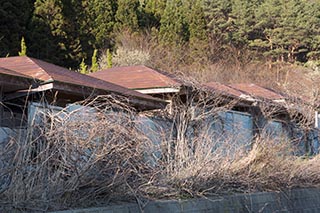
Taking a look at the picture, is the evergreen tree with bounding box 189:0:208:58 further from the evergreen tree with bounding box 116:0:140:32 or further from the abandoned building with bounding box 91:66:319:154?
the abandoned building with bounding box 91:66:319:154

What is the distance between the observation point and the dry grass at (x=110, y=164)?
25.0 ft

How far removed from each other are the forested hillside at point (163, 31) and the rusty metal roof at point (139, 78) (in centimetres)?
1259

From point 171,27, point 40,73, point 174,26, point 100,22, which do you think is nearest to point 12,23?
point 100,22

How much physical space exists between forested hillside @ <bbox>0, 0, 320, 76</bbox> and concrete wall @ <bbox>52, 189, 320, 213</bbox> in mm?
22749

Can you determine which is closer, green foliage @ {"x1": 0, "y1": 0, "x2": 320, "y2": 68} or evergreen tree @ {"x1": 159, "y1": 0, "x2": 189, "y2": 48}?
green foliage @ {"x1": 0, "y1": 0, "x2": 320, "y2": 68}

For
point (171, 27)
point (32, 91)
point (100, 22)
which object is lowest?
point (171, 27)

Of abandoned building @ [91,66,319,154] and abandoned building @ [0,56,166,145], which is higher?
abandoned building @ [0,56,166,145]

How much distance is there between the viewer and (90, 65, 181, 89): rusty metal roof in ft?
55.5

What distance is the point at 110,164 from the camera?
8.49 meters

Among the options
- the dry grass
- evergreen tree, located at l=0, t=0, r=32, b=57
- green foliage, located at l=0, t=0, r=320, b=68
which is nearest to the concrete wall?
the dry grass

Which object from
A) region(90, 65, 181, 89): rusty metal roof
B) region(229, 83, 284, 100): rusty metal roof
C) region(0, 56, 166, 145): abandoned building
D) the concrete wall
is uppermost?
region(0, 56, 166, 145): abandoned building

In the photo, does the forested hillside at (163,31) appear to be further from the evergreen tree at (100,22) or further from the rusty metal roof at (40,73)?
the rusty metal roof at (40,73)

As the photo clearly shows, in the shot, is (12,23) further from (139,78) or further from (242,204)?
(242,204)

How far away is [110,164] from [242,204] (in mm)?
3327
